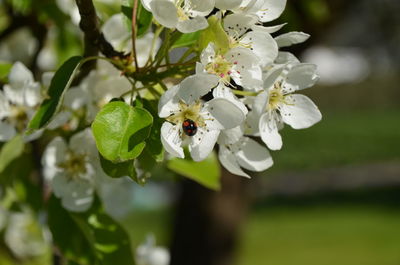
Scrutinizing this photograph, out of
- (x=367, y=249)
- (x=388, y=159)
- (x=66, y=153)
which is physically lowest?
(x=388, y=159)

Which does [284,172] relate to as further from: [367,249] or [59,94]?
[59,94]

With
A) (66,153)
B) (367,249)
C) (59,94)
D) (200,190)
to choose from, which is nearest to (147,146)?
(59,94)

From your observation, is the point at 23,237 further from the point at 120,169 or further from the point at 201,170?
the point at 120,169

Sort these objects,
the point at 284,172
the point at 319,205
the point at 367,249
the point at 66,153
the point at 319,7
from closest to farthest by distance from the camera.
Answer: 1. the point at 66,153
2. the point at 319,7
3. the point at 367,249
4. the point at 319,205
5. the point at 284,172

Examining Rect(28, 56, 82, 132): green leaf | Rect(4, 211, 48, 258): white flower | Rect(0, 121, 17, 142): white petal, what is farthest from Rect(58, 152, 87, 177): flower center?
Rect(4, 211, 48, 258): white flower

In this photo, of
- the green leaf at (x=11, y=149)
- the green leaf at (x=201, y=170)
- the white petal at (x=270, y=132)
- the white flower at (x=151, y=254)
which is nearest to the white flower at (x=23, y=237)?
the white flower at (x=151, y=254)

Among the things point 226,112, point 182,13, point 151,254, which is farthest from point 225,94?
point 151,254
